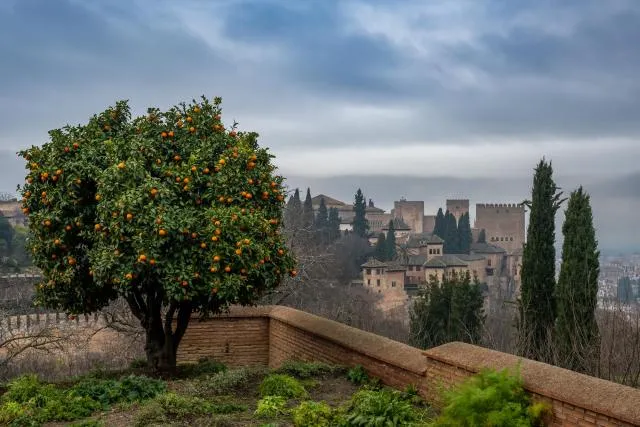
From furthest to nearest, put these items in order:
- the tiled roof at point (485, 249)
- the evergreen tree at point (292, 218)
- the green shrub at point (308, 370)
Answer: the tiled roof at point (485, 249), the evergreen tree at point (292, 218), the green shrub at point (308, 370)

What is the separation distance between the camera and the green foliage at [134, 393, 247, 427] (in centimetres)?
623

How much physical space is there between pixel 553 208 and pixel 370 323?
575 inches

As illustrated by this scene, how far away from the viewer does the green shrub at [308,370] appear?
838 cm

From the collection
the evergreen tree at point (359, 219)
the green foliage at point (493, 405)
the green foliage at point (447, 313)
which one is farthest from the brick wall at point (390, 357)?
the evergreen tree at point (359, 219)

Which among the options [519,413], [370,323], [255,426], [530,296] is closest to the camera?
[519,413]

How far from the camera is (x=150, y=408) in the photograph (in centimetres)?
640

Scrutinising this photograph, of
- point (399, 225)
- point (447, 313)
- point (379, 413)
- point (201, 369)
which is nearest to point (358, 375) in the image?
point (379, 413)

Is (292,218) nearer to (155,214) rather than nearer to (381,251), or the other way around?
(155,214)

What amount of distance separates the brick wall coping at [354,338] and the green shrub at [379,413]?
3.12 feet

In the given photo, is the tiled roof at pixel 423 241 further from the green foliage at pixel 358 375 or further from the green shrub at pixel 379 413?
the green shrub at pixel 379 413

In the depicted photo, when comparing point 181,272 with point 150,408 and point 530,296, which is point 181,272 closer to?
point 150,408

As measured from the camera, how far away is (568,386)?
5332mm

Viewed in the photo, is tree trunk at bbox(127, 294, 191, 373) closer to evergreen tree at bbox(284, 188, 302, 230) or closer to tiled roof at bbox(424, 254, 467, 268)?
evergreen tree at bbox(284, 188, 302, 230)

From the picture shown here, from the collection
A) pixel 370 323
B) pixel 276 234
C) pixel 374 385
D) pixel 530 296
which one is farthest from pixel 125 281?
pixel 370 323
